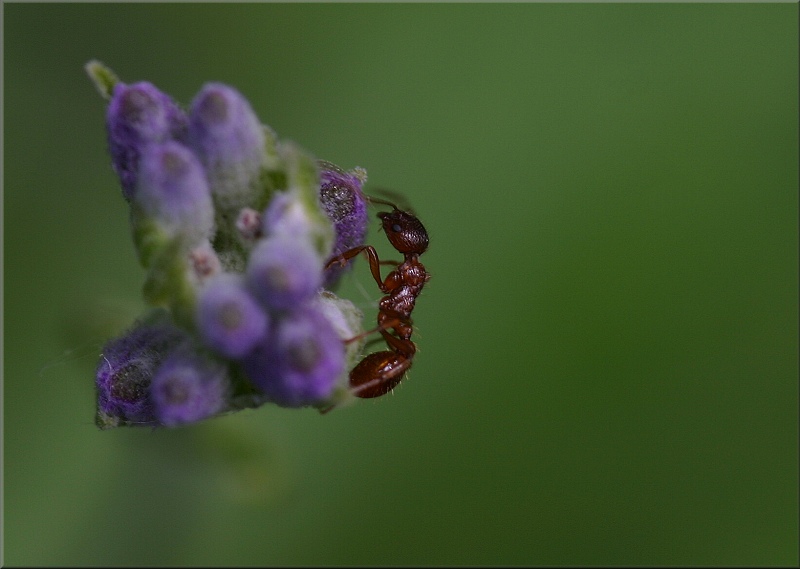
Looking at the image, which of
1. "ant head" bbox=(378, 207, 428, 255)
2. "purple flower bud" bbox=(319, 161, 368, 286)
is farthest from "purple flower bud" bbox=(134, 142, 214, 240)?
"ant head" bbox=(378, 207, 428, 255)

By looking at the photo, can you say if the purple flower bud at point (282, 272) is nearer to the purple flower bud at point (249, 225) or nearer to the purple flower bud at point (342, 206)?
the purple flower bud at point (249, 225)

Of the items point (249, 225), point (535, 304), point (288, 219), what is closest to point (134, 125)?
point (249, 225)

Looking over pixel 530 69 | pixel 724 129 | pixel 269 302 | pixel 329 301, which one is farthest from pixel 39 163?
pixel 724 129

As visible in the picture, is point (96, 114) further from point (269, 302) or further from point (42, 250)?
point (269, 302)

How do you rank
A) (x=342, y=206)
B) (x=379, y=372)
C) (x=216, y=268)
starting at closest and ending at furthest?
1. (x=216, y=268)
2. (x=342, y=206)
3. (x=379, y=372)

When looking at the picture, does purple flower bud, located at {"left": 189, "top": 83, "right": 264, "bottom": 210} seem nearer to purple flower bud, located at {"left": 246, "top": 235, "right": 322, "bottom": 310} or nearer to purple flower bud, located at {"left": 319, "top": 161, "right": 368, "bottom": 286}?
purple flower bud, located at {"left": 246, "top": 235, "right": 322, "bottom": 310}

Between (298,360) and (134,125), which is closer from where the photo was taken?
(298,360)

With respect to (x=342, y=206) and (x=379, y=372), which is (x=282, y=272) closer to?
(x=342, y=206)
